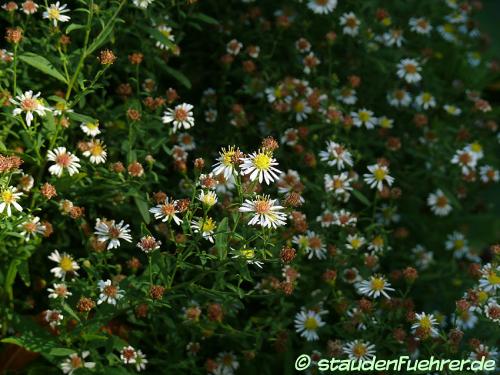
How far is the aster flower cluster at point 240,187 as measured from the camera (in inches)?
92.6

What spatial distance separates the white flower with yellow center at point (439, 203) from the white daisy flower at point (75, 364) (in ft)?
5.51

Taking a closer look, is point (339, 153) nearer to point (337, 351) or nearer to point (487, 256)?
point (337, 351)

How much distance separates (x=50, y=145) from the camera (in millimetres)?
2463

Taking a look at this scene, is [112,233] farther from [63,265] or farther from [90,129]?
[90,129]

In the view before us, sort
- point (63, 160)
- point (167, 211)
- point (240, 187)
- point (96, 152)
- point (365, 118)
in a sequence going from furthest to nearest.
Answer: point (365, 118), point (96, 152), point (63, 160), point (167, 211), point (240, 187)

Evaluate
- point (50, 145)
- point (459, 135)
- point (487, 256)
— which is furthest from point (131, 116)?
point (487, 256)

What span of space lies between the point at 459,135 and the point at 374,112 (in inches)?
14.6

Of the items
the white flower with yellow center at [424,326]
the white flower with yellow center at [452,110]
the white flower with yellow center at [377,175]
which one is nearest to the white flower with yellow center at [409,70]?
the white flower with yellow center at [452,110]

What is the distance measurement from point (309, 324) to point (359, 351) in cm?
26

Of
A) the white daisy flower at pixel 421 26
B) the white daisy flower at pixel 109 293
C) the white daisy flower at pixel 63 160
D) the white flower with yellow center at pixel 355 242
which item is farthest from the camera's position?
the white daisy flower at pixel 421 26

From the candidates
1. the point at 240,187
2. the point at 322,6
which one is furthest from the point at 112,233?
the point at 322,6

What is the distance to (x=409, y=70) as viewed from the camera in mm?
3398

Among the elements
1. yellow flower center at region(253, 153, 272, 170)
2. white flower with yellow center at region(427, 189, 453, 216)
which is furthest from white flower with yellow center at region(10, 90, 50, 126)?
white flower with yellow center at region(427, 189, 453, 216)

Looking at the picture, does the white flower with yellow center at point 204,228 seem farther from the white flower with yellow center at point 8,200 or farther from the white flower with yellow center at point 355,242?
the white flower with yellow center at point 355,242
